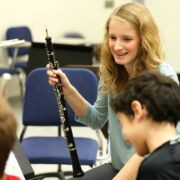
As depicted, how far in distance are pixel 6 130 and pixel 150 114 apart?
1.60 ft

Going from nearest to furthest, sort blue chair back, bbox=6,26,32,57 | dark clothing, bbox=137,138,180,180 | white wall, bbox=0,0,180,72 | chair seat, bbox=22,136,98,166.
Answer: dark clothing, bbox=137,138,180,180, chair seat, bbox=22,136,98,166, blue chair back, bbox=6,26,32,57, white wall, bbox=0,0,180,72

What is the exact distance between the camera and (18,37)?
4523mm

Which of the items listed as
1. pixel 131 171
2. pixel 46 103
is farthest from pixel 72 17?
pixel 131 171

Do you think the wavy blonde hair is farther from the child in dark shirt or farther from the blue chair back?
the blue chair back

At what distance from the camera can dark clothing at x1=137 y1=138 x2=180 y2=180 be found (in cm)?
105

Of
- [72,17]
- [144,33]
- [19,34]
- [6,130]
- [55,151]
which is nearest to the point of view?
[6,130]

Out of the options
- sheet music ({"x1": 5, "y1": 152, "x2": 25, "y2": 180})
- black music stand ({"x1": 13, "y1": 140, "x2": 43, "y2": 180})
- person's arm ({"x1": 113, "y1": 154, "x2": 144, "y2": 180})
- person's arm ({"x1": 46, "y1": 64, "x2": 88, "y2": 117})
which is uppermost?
person's arm ({"x1": 46, "y1": 64, "x2": 88, "y2": 117})

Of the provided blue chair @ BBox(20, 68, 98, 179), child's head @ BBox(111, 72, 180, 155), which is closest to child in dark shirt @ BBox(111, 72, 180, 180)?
child's head @ BBox(111, 72, 180, 155)

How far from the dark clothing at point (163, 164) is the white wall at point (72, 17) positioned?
3.71 m

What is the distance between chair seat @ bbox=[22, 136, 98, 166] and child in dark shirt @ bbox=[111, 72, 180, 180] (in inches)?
36.8

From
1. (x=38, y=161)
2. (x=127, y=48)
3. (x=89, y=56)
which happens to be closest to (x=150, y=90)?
(x=127, y=48)

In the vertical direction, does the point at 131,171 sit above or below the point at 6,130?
below

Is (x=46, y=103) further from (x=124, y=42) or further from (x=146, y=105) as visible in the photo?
(x=146, y=105)

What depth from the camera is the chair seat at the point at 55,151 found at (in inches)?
83.1
